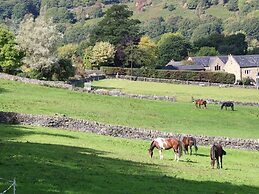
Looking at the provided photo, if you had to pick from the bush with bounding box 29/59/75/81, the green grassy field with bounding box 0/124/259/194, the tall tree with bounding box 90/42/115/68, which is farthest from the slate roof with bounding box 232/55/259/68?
the green grassy field with bounding box 0/124/259/194

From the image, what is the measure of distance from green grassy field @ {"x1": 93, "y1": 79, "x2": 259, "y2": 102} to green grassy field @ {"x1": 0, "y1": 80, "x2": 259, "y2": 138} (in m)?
14.2

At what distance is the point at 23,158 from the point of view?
28328 millimetres

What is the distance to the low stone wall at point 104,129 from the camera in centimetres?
4716

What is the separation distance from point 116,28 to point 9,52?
54.9 metres

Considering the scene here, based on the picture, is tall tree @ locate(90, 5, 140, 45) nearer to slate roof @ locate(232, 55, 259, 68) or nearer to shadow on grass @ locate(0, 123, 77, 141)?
slate roof @ locate(232, 55, 259, 68)

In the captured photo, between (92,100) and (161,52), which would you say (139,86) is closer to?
(92,100)

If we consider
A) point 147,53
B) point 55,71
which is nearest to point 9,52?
point 55,71

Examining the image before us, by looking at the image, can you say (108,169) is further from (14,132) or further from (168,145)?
(14,132)

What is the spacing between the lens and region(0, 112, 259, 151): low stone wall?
4716cm

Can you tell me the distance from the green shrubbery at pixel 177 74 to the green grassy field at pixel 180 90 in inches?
468

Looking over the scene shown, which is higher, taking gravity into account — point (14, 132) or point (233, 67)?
point (233, 67)

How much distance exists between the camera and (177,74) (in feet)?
397

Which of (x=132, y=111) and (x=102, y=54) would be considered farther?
(x=102, y=54)

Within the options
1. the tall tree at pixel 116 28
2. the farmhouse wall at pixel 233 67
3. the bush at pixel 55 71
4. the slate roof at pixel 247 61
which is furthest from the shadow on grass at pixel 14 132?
the slate roof at pixel 247 61
